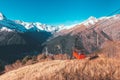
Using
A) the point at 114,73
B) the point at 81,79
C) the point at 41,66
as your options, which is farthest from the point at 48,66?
the point at 114,73

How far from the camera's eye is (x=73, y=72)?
40.4ft

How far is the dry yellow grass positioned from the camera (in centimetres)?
1218

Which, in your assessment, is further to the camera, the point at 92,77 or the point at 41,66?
the point at 41,66

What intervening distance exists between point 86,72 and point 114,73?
1153mm

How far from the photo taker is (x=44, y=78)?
12391 millimetres

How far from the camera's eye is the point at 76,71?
40.4 ft

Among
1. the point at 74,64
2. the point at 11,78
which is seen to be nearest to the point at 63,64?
the point at 74,64

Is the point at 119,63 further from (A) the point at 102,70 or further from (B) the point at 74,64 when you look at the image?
(B) the point at 74,64

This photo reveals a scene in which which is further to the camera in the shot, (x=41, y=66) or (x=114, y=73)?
(x=41, y=66)

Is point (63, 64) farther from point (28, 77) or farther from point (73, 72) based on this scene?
point (28, 77)

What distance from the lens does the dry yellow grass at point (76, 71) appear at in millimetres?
12180

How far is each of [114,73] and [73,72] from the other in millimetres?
1683

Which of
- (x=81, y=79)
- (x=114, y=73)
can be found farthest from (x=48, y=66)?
(x=114, y=73)

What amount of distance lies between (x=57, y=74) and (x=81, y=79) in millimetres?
1031
